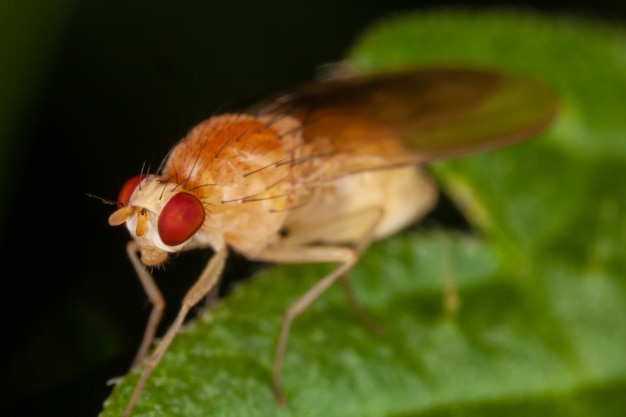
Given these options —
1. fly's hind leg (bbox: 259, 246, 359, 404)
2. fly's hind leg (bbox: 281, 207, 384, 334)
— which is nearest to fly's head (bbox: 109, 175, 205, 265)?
fly's hind leg (bbox: 259, 246, 359, 404)

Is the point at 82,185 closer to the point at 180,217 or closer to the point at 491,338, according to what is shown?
the point at 180,217

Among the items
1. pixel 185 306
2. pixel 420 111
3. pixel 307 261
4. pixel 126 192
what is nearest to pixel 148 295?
pixel 185 306

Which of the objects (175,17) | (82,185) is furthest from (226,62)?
(82,185)

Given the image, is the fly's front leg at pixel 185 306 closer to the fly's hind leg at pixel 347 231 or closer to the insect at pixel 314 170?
the insect at pixel 314 170

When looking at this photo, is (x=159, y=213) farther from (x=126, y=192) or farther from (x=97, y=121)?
(x=97, y=121)

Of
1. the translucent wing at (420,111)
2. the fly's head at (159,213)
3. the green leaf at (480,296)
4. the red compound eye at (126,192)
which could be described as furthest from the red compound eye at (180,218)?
the translucent wing at (420,111)
